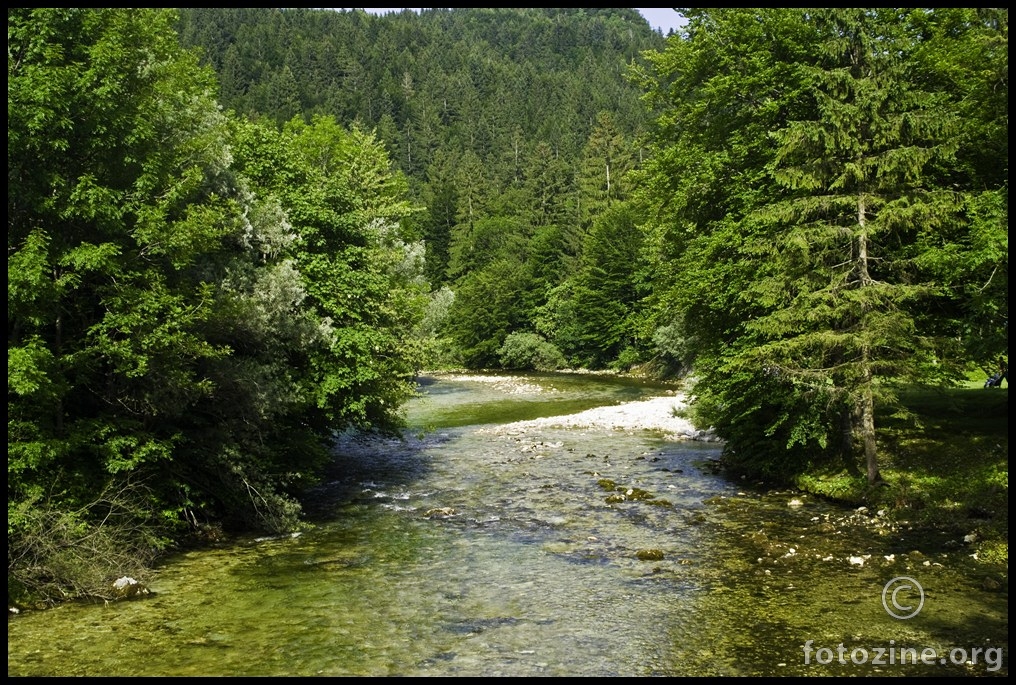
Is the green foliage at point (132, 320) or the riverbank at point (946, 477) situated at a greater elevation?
the green foliage at point (132, 320)

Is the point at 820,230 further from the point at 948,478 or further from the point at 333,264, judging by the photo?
the point at 333,264

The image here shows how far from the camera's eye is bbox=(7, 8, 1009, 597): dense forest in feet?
46.3

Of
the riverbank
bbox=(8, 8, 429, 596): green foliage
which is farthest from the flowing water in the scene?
bbox=(8, 8, 429, 596): green foliage

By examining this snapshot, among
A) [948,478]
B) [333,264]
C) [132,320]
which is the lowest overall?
[948,478]

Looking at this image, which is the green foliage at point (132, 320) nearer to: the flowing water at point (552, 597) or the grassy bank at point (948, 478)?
the flowing water at point (552, 597)

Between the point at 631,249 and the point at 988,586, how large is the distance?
61.4m

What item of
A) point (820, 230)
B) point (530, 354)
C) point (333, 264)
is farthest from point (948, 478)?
point (530, 354)

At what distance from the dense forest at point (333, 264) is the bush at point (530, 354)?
43.7 m

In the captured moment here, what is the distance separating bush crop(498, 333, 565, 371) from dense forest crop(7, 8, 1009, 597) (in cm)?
4371

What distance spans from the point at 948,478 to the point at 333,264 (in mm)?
17088

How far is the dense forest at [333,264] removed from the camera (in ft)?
46.3

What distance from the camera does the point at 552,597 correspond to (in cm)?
1408

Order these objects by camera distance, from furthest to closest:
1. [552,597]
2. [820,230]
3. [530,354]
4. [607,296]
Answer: [530,354] → [607,296] → [820,230] → [552,597]

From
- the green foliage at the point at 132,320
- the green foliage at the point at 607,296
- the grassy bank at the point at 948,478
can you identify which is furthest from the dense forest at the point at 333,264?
the green foliage at the point at 607,296
